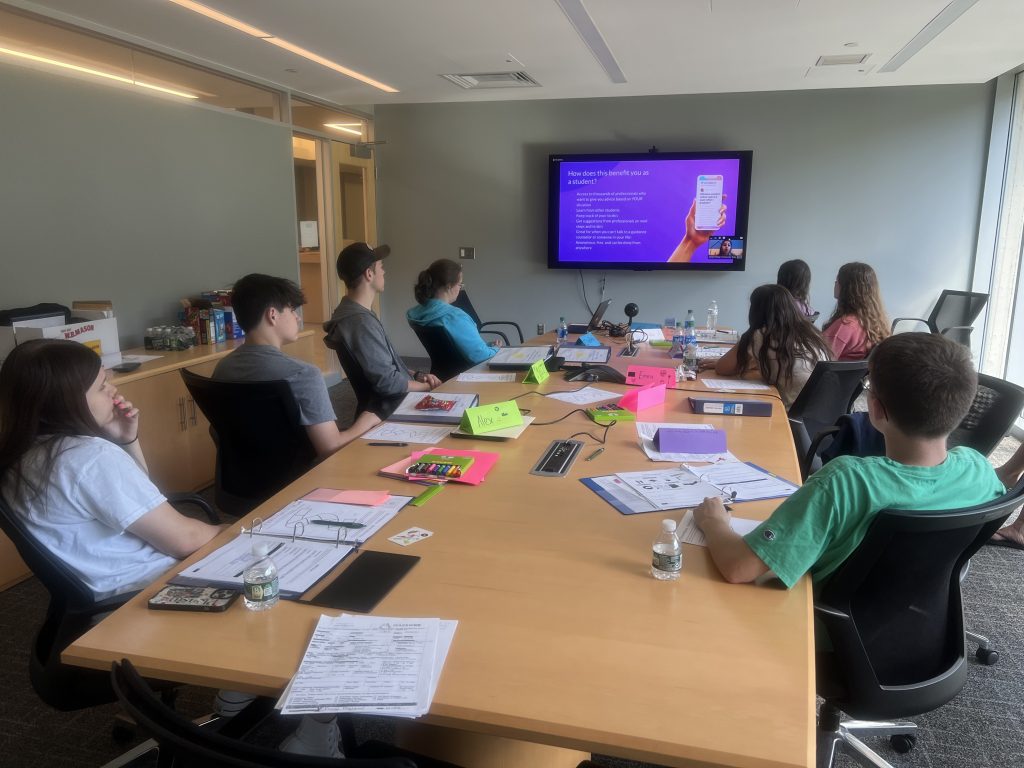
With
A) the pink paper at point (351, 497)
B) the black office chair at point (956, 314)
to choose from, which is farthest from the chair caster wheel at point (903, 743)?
the black office chair at point (956, 314)

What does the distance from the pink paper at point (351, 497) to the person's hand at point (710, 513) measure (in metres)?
0.75

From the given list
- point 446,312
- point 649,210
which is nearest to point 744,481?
point 446,312

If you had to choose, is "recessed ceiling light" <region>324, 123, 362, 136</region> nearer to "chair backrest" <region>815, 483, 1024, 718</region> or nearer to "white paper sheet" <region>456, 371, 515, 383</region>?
"white paper sheet" <region>456, 371, 515, 383</region>

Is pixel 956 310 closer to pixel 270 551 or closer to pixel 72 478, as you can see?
pixel 270 551

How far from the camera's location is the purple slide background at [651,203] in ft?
19.7

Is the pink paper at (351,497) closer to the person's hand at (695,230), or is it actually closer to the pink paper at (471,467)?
the pink paper at (471,467)

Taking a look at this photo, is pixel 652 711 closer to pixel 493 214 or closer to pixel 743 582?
pixel 743 582

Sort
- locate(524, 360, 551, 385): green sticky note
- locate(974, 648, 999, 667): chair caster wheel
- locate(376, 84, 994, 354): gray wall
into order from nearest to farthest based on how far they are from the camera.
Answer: locate(974, 648, 999, 667): chair caster wheel, locate(524, 360, 551, 385): green sticky note, locate(376, 84, 994, 354): gray wall

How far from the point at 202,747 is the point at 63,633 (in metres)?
0.95

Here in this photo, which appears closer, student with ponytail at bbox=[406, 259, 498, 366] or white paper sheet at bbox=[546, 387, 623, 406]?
white paper sheet at bbox=[546, 387, 623, 406]

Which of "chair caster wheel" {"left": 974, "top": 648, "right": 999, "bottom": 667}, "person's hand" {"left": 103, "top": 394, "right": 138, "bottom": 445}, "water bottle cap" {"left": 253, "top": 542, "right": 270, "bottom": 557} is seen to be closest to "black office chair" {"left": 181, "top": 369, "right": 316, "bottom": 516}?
"person's hand" {"left": 103, "top": 394, "right": 138, "bottom": 445}

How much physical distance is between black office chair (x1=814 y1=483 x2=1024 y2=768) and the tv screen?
16.3 ft

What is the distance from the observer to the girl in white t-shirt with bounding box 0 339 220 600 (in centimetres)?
141

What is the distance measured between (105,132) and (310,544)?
345 cm
